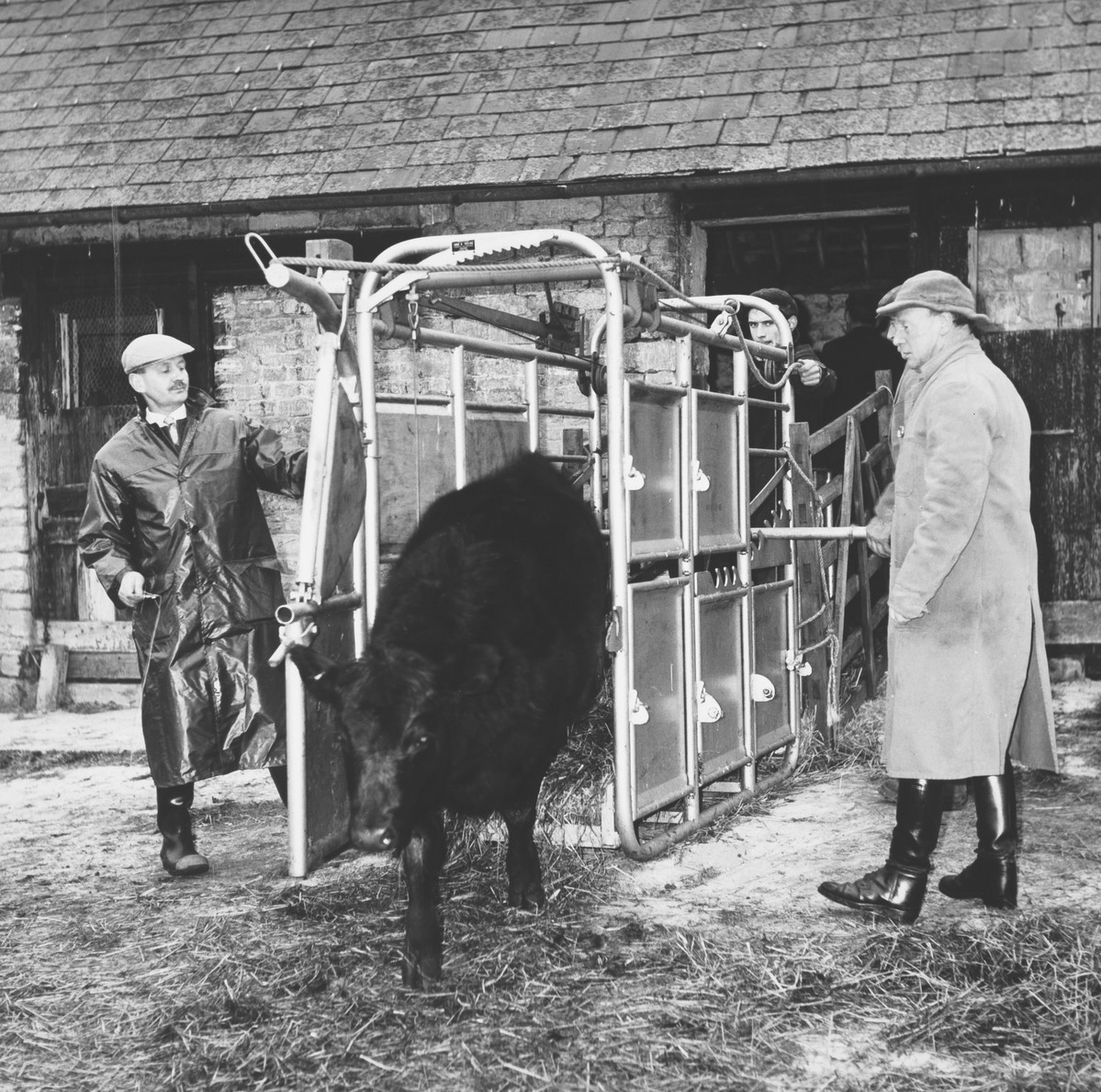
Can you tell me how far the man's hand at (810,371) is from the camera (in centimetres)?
659

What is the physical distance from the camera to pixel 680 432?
216 inches

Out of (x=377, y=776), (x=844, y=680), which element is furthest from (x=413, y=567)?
(x=844, y=680)

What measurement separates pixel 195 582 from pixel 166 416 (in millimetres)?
661

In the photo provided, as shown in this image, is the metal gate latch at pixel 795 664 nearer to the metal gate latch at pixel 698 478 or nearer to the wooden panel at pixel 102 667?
the metal gate latch at pixel 698 478

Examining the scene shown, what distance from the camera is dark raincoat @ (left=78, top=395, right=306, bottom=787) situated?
5.14 metres

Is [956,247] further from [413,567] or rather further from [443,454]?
[413,567]

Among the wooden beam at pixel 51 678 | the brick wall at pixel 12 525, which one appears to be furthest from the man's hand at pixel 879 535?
the brick wall at pixel 12 525

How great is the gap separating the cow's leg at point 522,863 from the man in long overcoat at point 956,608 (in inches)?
36.7

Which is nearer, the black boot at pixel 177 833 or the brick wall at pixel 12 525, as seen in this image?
the black boot at pixel 177 833

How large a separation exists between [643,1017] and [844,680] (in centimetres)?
442

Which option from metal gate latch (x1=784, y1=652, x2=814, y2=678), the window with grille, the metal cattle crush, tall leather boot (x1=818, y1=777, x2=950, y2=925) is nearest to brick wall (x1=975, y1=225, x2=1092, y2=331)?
the metal cattle crush

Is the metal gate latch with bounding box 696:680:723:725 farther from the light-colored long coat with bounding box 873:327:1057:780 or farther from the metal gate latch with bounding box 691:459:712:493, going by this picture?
the light-colored long coat with bounding box 873:327:1057:780

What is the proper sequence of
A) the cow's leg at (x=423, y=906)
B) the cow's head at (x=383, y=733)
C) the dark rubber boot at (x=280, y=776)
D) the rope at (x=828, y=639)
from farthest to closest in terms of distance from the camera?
1. the rope at (x=828, y=639)
2. the dark rubber boot at (x=280, y=776)
3. the cow's leg at (x=423, y=906)
4. the cow's head at (x=383, y=733)

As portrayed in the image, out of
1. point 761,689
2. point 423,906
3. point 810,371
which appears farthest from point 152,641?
point 810,371
